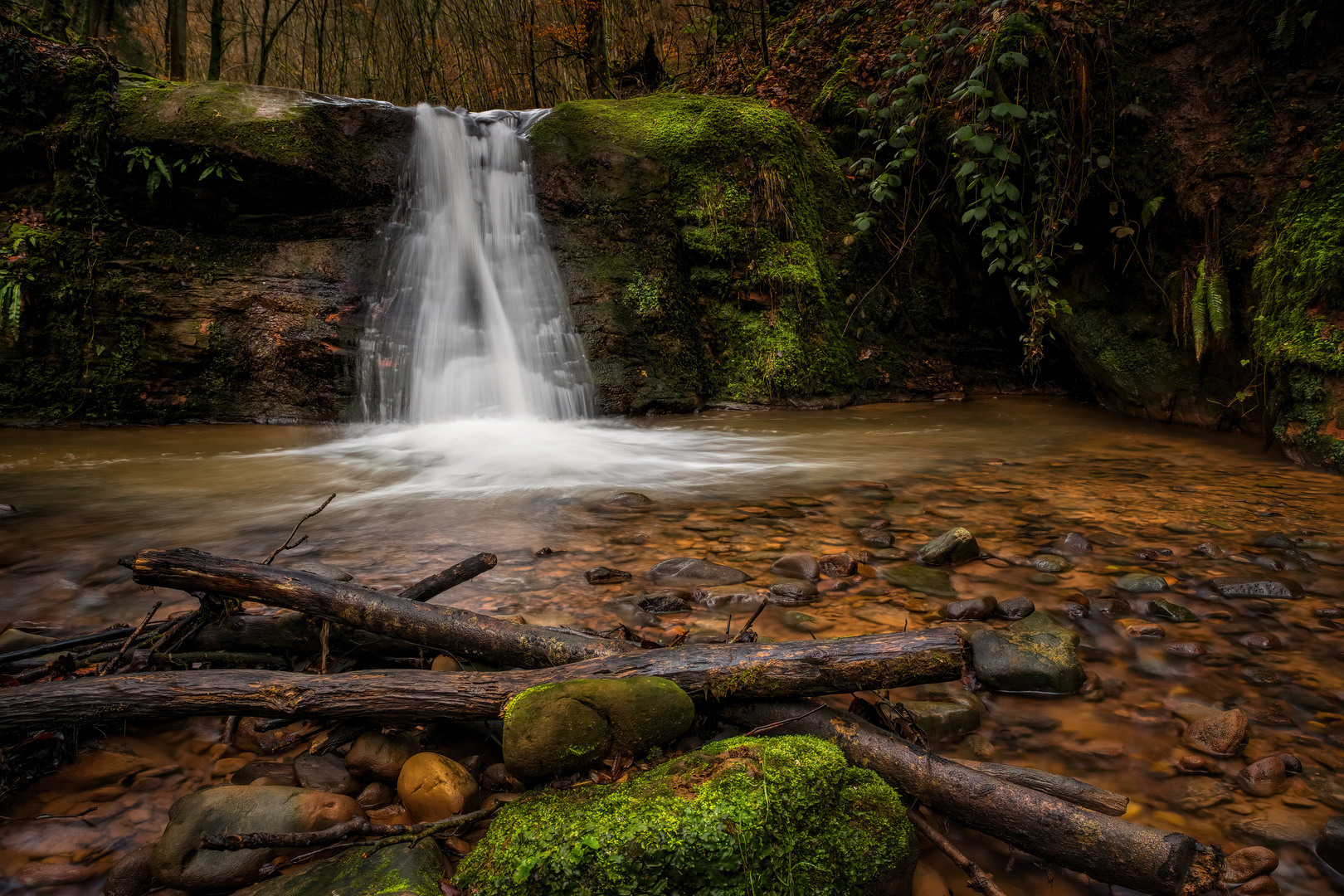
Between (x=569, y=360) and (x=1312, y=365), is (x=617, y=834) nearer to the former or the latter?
(x=1312, y=365)

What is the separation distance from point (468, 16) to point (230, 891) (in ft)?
57.6

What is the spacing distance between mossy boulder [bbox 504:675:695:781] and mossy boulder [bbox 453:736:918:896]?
0.22 ft

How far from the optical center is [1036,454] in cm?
523

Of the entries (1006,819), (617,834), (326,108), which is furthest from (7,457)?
(1006,819)

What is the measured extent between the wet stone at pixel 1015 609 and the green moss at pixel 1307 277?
4.04 metres

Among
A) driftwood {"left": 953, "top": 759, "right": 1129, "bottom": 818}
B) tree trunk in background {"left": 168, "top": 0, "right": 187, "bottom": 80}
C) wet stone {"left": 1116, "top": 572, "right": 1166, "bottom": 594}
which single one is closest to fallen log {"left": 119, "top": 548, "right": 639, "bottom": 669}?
driftwood {"left": 953, "top": 759, "right": 1129, "bottom": 818}

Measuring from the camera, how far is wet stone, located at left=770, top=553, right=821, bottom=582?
9.62 feet

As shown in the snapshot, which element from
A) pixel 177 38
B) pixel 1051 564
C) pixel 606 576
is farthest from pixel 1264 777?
pixel 177 38

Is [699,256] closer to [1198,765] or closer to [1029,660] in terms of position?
[1029,660]

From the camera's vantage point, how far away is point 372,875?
129 cm

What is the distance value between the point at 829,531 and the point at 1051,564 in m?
1.03

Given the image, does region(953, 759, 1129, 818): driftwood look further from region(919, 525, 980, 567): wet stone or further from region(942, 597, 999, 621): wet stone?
region(919, 525, 980, 567): wet stone

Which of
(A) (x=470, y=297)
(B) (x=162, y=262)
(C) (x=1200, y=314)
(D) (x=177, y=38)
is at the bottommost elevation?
(C) (x=1200, y=314)

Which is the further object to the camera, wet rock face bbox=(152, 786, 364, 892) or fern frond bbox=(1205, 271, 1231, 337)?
fern frond bbox=(1205, 271, 1231, 337)
